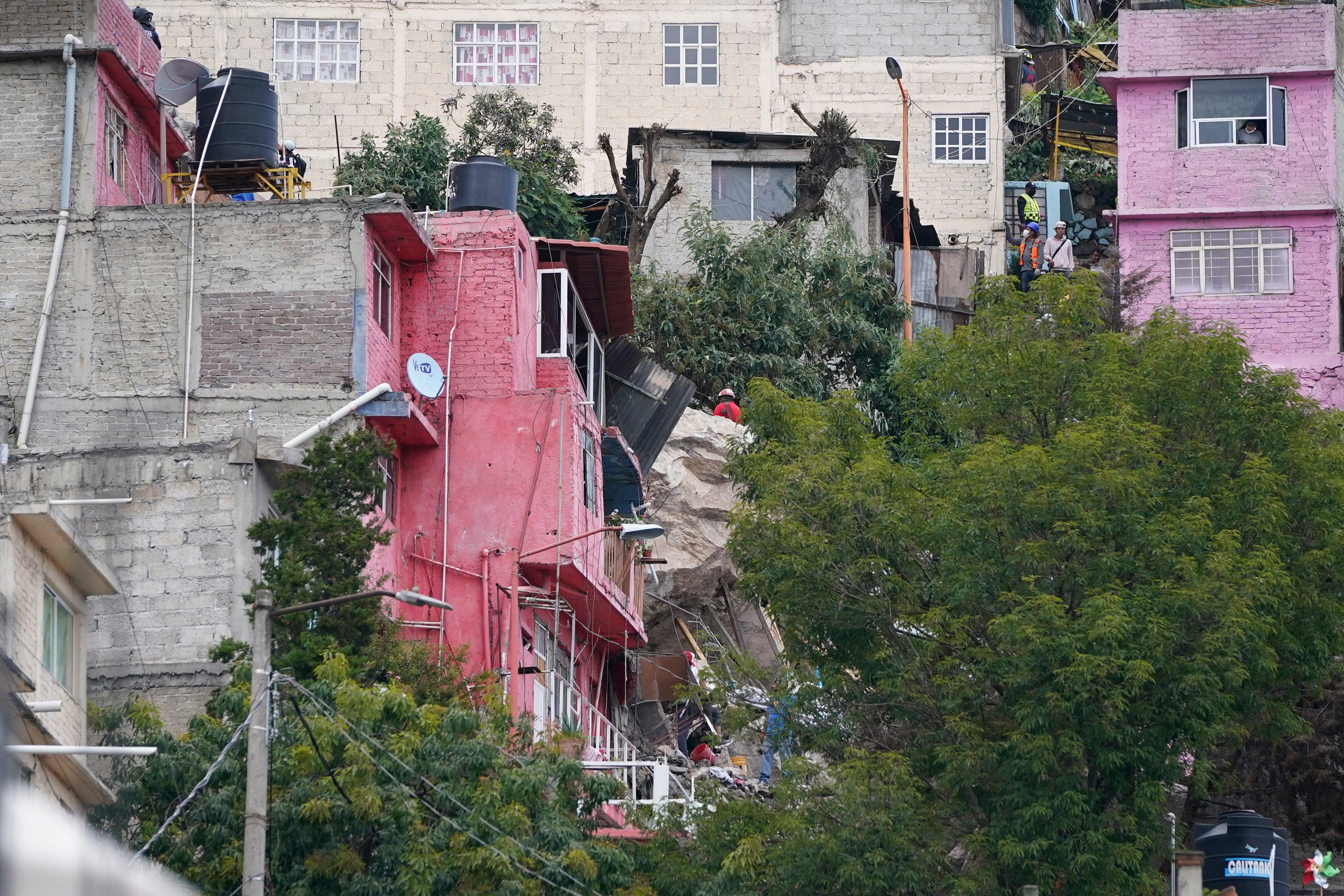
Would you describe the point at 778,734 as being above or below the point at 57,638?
below

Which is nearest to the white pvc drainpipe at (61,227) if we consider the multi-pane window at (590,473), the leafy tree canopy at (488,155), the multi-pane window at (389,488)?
the multi-pane window at (389,488)

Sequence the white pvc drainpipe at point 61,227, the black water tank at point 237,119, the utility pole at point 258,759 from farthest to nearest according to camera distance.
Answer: the black water tank at point 237,119
the white pvc drainpipe at point 61,227
the utility pole at point 258,759

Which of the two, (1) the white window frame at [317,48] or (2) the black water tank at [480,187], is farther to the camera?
(1) the white window frame at [317,48]

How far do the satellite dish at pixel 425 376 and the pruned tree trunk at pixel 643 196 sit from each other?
15243 mm

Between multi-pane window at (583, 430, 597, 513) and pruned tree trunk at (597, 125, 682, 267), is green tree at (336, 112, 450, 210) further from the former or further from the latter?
multi-pane window at (583, 430, 597, 513)

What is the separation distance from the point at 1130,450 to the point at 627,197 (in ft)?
68.9

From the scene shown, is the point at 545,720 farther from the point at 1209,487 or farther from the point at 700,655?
the point at 1209,487

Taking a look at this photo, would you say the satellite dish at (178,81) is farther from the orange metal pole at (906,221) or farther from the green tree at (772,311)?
the orange metal pole at (906,221)

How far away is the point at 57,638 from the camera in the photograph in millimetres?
17016

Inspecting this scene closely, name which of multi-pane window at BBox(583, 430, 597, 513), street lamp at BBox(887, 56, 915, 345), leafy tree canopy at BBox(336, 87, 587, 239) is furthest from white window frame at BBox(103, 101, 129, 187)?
street lamp at BBox(887, 56, 915, 345)

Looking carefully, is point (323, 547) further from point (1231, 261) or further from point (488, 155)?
point (1231, 261)

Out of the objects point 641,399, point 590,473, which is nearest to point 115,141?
point 590,473

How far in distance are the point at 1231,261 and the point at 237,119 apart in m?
21.5

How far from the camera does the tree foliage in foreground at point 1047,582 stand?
18.3 meters
